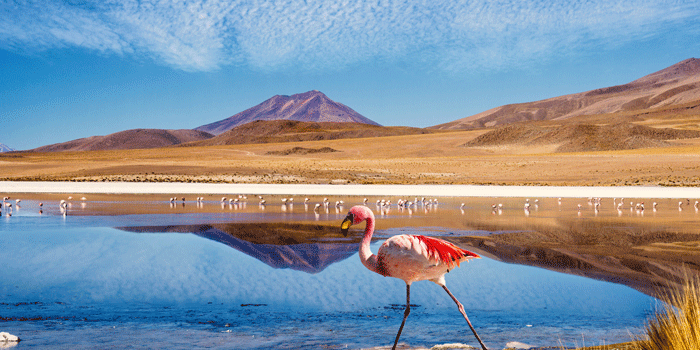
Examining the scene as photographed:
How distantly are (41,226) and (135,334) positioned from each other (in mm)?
10043

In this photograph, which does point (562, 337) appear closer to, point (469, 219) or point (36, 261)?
point (36, 261)

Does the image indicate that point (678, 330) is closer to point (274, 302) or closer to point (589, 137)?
point (274, 302)

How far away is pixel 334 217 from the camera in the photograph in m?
16.5

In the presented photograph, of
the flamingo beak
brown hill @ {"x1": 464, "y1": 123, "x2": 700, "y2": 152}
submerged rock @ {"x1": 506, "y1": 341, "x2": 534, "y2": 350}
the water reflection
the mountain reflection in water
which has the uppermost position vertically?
brown hill @ {"x1": 464, "y1": 123, "x2": 700, "y2": 152}

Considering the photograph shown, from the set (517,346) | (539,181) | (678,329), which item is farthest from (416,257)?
(539,181)

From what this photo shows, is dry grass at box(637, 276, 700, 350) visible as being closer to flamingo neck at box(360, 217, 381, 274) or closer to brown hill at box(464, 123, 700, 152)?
flamingo neck at box(360, 217, 381, 274)

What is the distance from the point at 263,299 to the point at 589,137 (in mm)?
82760

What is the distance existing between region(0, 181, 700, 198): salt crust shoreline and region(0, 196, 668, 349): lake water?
1659 centimetres

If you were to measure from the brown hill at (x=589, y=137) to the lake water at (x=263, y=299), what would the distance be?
74.5 metres

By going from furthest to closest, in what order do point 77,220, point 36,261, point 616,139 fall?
point 616,139
point 77,220
point 36,261

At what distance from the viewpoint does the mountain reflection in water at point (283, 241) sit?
9227 mm

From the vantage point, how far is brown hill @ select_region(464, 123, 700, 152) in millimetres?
77250

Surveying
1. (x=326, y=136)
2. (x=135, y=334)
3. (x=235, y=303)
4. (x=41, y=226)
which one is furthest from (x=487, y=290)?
(x=326, y=136)

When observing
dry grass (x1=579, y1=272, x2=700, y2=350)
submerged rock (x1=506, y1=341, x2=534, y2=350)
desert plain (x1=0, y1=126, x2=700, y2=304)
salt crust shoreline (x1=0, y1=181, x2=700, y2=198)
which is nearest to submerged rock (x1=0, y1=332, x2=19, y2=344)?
submerged rock (x1=506, y1=341, x2=534, y2=350)
